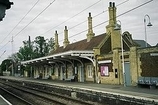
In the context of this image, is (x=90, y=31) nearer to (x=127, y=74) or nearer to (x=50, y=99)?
(x=127, y=74)

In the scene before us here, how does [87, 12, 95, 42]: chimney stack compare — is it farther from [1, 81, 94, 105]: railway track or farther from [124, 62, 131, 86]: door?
[1, 81, 94, 105]: railway track

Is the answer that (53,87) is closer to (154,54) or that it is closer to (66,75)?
(154,54)

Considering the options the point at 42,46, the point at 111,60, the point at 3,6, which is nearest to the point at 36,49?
the point at 42,46

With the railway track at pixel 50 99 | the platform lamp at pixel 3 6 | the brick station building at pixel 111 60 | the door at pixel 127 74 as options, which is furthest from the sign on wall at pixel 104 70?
the platform lamp at pixel 3 6

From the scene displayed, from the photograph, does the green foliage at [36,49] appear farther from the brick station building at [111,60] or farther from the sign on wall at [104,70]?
the sign on wall at [104,70]

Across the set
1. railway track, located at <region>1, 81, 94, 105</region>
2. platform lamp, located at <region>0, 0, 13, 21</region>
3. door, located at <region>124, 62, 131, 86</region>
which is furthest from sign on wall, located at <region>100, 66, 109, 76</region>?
platform lamp, located at <region>0, 0, 13, 21</region>

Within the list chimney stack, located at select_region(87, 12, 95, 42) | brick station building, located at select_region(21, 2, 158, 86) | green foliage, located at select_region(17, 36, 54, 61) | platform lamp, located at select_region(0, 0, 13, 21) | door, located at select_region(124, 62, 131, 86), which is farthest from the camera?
green foliage, located at select_region(17, 36, 54, 61)

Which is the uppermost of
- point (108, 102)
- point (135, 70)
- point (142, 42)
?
point (142, 42)

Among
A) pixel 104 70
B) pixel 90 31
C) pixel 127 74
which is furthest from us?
pixel 90 31

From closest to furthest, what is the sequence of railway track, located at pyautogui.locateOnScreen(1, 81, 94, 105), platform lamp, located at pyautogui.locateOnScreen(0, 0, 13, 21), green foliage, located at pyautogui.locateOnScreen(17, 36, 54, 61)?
platform lamp, located at pyautogui.locateOnScreen(0, 0, 13, 21)
railway track, located at pyautogui.locateOnScreen(1, 81, 94, 105)
green foliage, located at pyautogui.locateOnScreen(17, 36, 54, 61)

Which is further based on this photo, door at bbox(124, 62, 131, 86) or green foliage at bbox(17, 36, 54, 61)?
green foliage at bbox(17, 36, 54, 61)

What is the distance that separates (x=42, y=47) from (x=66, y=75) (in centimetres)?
4849

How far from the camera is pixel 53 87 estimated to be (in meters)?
25.8

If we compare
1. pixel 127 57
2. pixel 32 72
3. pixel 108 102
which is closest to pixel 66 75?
pixel 127 57
